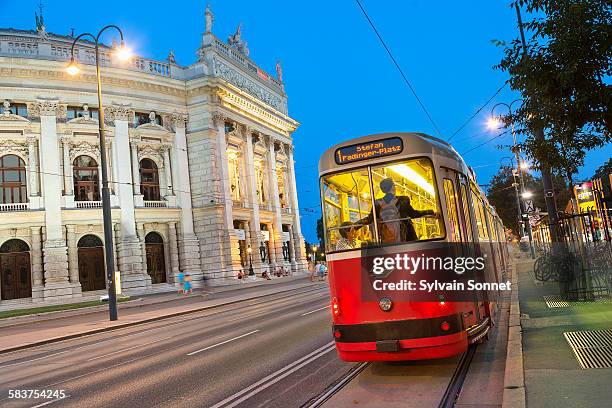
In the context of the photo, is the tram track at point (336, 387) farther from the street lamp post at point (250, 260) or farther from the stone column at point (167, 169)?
the street lamp post at point (250, 260)

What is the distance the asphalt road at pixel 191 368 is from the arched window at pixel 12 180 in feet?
81.8

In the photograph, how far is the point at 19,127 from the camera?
36.0 meters

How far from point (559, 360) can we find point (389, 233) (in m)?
2.85

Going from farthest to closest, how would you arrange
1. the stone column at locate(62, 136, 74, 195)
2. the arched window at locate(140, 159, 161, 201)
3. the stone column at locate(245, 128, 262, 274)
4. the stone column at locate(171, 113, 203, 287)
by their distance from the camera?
1. the stone column at locate(245, 128, 262, 274)
2. the stone column at locate(171, 113, 203, 287)
3. the arched window at locate(140, 159, 161, 201)
4. the stone column at locate(62, 136, 74, 195)

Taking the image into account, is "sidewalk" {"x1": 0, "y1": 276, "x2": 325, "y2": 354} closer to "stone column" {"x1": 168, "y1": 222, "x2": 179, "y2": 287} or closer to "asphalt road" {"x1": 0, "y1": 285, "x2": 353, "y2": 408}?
"asphalt road" {"x1": 0, "y1": 285, "x2": 353, "y2": 408}

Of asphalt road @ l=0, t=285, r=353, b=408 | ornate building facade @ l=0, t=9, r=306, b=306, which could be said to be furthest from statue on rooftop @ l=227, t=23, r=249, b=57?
asphalt road @ l=0, t=285, r=353, b=408

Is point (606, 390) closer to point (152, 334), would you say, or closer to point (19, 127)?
point (152, 334)

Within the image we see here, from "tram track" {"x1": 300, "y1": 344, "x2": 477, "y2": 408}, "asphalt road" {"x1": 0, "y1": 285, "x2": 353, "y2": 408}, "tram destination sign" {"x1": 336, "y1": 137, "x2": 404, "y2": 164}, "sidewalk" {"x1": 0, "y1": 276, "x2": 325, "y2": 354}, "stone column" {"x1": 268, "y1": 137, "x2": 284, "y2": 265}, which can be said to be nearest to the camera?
"tram track" {"x1": 300, "y1": 344, "x2": 477, "y2": 408}

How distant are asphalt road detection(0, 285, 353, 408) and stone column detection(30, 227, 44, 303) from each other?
2211 centimetres

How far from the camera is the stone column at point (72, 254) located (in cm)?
3622

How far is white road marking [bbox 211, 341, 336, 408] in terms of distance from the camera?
6520mm

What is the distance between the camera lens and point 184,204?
1677 inches

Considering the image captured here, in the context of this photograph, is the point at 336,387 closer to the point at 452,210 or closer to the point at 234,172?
the point at 452,210

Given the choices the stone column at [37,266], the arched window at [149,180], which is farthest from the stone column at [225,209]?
the stone column at [37,266]
